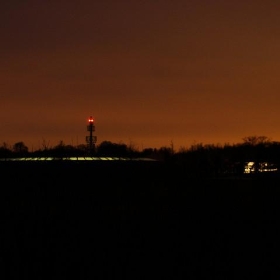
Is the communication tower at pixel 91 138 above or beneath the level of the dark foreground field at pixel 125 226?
above

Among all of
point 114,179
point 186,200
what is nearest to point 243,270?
point 186,200

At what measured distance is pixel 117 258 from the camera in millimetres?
10477

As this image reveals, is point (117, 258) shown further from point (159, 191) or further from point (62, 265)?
point (159, 191)

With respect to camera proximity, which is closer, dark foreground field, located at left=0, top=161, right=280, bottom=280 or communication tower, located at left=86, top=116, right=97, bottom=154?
dark foreground field, located at left=0, top=161, right=280, bottom=280

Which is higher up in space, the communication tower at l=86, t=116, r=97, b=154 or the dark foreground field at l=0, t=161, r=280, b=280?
the communication tower at l=86, t=116, r=97, b=154

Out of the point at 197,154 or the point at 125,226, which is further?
the point at 197,154

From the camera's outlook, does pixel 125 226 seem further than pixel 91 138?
No

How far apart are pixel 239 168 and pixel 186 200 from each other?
3478 cm

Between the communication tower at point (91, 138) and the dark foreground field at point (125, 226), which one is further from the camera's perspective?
the communication tower at point (91, 138)

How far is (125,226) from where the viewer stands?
13.0 meters

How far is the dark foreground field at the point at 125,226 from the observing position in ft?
32.7

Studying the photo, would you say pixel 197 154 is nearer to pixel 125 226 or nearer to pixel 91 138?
pixel 91 138

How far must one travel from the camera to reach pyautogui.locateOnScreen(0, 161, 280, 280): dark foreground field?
9953 mm

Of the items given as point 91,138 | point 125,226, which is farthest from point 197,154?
point 125,226
